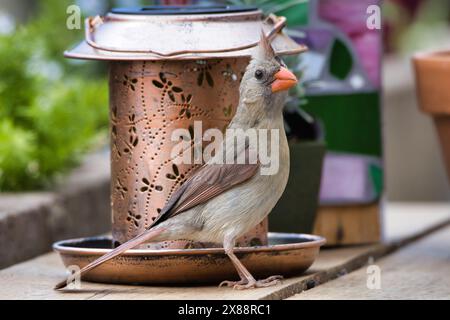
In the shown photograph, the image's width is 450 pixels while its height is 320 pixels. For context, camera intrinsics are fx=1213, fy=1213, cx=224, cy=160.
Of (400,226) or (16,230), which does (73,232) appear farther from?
(400,226)

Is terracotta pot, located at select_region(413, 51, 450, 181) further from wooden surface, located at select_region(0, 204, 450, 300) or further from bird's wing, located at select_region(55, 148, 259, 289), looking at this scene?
bird's wing, located at select_region(55, 148, 259, 289)

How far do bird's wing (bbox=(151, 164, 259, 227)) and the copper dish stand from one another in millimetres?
118

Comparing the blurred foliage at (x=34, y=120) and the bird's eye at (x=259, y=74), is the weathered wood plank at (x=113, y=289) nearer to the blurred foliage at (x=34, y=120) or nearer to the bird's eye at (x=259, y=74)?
the bird's eye at (x=259, y=74)

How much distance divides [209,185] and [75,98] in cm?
221

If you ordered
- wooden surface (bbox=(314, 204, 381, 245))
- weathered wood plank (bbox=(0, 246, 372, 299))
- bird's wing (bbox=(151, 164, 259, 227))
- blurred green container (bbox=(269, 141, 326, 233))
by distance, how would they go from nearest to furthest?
1. weathered wood plank (bbox=(0, 246, 372, 299))
2. bird's wing (bbox=(151, 164, 259, 227))
3. blurred green container (bbox=(269, 141, 326, 233))
4. wooden surface (bbox=(314, 204, 381, 245))

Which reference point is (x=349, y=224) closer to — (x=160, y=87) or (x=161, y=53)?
(x=160, y=87)

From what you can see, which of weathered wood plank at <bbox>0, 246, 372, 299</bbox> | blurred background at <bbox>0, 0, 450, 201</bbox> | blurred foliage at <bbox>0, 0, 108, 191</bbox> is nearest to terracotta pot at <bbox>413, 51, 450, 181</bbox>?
blurred background at <bbox>0, 0, 450, 201</bbox>

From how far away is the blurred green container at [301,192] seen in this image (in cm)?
427

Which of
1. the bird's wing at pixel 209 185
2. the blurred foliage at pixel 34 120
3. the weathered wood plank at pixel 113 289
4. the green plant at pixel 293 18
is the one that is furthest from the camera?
the blurred foliage at pixel 34 120

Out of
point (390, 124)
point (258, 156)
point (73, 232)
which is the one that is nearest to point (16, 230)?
point (73, 232)

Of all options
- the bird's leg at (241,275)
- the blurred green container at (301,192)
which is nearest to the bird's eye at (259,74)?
the bird's leg at (241,275)

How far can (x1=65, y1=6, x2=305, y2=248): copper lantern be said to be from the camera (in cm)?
365
